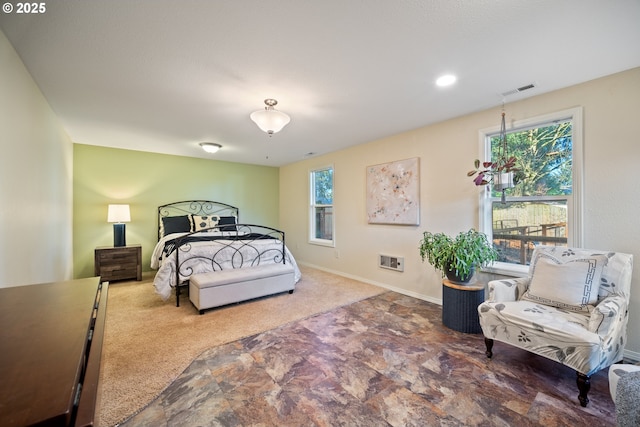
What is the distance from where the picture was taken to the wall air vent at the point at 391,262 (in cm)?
376

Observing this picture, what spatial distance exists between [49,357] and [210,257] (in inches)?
114

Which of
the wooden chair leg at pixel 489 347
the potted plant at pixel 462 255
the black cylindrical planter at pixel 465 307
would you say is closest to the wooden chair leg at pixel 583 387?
the wooden chair leg at pixel 489 347

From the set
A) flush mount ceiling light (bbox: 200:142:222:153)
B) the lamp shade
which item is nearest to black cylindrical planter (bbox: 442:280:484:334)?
flush mount ceiling light (bbox: 200:142:222:153)

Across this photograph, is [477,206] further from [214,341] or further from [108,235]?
[108,235]

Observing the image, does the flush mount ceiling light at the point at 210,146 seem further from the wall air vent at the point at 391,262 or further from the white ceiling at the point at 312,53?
the wall air vent at the point at 391,262

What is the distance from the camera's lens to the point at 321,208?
5.32 m

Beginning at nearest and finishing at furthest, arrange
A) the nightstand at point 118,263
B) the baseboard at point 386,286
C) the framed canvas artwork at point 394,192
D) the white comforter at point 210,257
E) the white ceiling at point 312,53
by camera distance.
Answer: the white ceiling at point 312,53 → the white comforter at point 210,257 → the baseboard at point 386,286 → the framed canvas artwork at point 394,192 → the nightstand at point 118,263

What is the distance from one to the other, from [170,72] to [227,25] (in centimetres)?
84

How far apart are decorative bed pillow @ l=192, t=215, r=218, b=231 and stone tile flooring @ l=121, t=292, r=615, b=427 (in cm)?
318

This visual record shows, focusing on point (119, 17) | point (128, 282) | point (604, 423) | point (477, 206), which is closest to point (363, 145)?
point (477, 206)

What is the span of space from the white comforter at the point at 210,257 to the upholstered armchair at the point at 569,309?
2.60 metres

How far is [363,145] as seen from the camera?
4.33 m

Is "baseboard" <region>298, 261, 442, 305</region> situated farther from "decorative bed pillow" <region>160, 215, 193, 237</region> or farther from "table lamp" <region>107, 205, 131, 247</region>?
"table lamp" <region>107, 205, 131, 247</region>

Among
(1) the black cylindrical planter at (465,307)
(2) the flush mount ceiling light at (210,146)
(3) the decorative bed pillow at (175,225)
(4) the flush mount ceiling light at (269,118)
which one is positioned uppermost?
(2) the flush mount ceiling light at (210,146)
